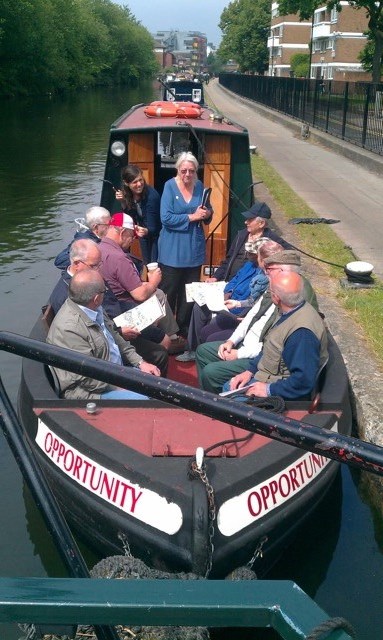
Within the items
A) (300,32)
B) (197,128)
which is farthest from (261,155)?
(300,32)

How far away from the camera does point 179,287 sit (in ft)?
22.5

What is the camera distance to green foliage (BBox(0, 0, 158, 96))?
48062mm

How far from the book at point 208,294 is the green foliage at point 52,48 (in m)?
44.0

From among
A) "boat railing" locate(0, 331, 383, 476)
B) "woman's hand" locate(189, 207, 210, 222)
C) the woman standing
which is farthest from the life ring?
"boat railing" locate(0, 331, 383, 476)

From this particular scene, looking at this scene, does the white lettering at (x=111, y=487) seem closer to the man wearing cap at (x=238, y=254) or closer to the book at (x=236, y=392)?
the book at (x=236, y=392)

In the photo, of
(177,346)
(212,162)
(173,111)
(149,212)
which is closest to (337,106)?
(173,111)

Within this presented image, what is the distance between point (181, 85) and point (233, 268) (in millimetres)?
18991

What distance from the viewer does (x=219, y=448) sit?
12.5ft

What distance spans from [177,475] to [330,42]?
69.1 meters

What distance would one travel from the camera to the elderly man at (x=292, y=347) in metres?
4.20

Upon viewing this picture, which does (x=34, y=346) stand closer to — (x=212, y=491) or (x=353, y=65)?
(x=212, y=491)

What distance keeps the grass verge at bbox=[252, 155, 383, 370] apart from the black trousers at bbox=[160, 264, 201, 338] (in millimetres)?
1611

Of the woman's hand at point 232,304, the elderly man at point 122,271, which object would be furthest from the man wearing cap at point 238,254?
the elderly man at point 122,271

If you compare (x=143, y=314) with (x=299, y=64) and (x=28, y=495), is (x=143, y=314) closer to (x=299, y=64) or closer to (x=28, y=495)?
(x=28, y=495)
